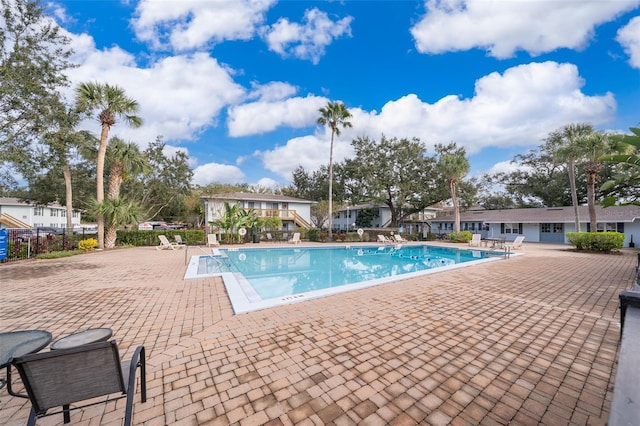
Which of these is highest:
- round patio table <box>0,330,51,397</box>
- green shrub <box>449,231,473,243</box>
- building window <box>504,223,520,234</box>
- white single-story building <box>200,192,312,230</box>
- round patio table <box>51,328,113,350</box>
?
white single-story building <box>200,192,312,230</box>

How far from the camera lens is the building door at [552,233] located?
26938 mm

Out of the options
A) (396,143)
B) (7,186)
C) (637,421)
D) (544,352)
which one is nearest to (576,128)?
(396,143)

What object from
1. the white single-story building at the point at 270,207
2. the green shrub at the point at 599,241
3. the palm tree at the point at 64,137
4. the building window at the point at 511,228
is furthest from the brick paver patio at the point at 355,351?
the building window at the point at 511,228

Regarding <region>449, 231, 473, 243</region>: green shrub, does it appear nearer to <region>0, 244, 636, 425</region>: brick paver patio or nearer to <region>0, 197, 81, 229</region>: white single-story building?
<region>0, 244, 636, 425</region>: brick paver patio

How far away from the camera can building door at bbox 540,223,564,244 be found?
2694cm

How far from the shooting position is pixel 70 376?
1.91 meters

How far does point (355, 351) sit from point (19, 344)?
3.53m

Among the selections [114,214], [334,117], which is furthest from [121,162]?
[334,117]

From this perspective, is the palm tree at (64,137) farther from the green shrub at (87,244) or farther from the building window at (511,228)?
the building window at (511,228)

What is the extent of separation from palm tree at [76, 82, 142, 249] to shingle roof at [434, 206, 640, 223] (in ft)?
117

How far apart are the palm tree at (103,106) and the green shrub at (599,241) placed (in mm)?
30469

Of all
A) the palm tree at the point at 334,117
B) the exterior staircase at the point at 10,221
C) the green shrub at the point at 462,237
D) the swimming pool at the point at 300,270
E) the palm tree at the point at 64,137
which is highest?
the palm tree at the point at 334,117

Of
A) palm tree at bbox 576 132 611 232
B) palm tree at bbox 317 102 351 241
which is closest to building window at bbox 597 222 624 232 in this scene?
palm tree at bbox 576 132 611 232

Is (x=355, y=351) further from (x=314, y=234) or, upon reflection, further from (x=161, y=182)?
(x=161, y=182)
